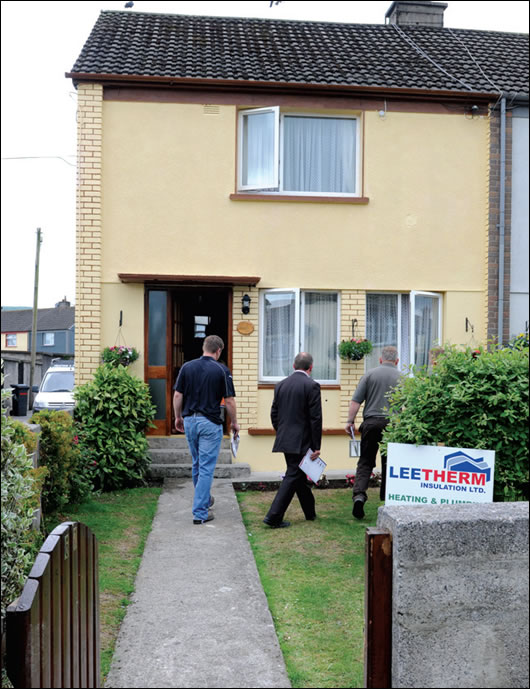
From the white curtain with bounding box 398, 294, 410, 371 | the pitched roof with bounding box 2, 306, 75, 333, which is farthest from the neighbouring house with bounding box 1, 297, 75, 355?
the white curtain with bounding box 398, 294, 410, 371

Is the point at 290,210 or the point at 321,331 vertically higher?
the point at 290,210

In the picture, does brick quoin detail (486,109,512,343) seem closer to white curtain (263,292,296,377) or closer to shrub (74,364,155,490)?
white curtain (263,292,296,377)

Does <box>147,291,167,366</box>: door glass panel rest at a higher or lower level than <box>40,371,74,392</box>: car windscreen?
higher

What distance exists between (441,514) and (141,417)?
26.1 ft

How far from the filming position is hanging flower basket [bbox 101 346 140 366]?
1153 centimetres

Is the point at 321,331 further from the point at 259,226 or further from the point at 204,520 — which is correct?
the point at 204,520

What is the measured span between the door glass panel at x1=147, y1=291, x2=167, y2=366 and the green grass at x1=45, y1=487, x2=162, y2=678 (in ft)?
7.44

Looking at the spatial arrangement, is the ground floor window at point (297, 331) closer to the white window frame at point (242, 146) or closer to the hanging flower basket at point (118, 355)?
the white window frame at point (242, 146)

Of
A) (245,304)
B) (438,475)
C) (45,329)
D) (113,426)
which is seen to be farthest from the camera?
(45,329)

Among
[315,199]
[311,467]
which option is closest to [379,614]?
[311,467]

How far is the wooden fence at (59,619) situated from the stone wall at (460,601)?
1439 millimetres

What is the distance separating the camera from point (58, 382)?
22938 mm

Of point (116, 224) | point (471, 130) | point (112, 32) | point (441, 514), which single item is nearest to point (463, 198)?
point (471, 130)

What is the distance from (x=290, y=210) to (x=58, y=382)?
13117 millimetres
